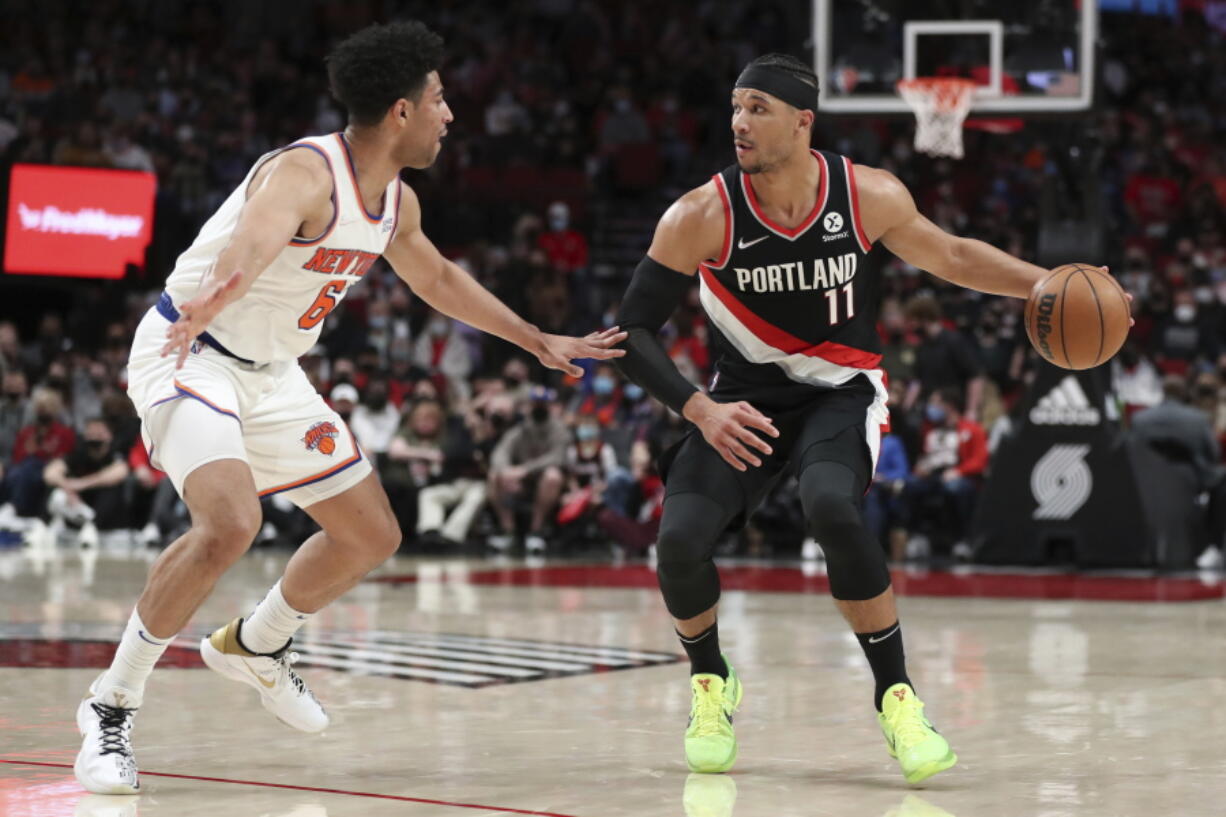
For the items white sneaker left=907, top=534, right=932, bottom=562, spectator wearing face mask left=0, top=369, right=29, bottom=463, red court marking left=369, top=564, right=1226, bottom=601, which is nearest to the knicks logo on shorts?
red court marking left=369, top=564, right=1226, bottom=601

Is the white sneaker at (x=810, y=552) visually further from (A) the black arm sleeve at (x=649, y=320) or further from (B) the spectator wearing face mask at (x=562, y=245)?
(A) the black arm sleeve at (x=649, y=320)

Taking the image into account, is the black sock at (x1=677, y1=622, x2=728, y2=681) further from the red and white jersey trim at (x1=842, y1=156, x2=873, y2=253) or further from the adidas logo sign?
the adidas logo sign

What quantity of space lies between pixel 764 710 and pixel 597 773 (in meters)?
1.35

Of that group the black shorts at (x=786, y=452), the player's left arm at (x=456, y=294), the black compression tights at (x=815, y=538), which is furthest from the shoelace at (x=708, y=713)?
the player's left arm at (x=456, y=294)

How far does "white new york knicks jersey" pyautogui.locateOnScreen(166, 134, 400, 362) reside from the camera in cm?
507

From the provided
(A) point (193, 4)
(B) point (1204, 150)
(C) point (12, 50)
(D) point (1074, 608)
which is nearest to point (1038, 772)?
(D) point (1074, 608)

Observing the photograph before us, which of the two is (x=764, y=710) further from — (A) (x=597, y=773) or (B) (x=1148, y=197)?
(B) (x=1148, y=197)

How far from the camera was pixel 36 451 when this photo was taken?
52.4 ft

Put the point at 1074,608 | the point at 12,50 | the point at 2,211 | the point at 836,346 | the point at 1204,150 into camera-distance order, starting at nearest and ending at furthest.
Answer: the point at 836,346 → the point at 1074,608 → the point at 2,211 → the point at 1204,150 → the point at 12,50

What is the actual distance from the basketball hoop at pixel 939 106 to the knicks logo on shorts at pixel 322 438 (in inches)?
312

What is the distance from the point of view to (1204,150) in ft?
66.7

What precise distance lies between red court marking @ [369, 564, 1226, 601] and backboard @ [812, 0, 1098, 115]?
10.8 feet

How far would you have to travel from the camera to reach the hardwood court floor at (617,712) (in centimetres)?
457

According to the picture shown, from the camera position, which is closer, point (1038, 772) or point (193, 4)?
point (1038, 772)
